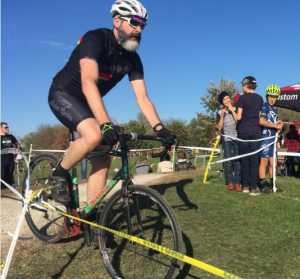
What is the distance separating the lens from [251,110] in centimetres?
544

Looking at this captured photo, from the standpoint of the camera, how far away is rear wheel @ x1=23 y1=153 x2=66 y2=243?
11.3 ft

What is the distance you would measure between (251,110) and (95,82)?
3.82 m

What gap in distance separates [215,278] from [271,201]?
110 inches

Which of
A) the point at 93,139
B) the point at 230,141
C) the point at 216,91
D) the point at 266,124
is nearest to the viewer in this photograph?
the point at 93,139

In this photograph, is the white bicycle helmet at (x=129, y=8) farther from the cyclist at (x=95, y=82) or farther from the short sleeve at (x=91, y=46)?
the short sleeve at (x=91, y=46)

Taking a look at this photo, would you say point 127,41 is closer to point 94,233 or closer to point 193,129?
point 94,233

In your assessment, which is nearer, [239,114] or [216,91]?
[239,114]

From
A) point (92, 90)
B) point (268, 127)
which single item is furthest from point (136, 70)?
point (268, 127)

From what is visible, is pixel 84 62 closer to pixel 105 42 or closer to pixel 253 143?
pixel 105 42

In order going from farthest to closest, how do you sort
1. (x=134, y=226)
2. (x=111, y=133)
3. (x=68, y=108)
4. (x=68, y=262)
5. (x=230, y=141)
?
1. (x=230, y=141)
2. (x=68, y=262)
3. (x=68, y=108)
4. (x=134, y=226)
5. (x=111, y=133)

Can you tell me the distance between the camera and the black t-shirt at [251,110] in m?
5.44

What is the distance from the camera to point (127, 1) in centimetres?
277

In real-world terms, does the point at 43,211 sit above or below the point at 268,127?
below

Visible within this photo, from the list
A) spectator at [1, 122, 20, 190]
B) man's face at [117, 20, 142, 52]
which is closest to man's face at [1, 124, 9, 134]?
spectator at [1, 122, 20, 190]
